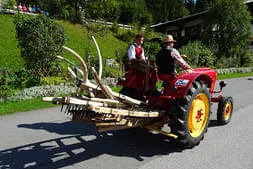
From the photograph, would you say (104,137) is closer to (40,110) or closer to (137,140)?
(137,140)

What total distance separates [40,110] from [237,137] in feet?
16.6

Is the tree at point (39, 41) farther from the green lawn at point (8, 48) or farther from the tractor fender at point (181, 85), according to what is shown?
the tractor fender at point (181, 85)

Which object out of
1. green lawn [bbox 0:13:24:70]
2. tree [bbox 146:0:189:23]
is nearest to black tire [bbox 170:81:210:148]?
green lawn [bbox 0:13:24:70]

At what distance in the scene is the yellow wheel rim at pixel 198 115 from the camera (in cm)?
474

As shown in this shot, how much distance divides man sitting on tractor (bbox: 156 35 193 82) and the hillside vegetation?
6731 millimetres

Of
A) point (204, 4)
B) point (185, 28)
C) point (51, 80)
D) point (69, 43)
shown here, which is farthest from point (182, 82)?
point (185, 28)

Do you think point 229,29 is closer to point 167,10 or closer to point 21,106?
point 21,106

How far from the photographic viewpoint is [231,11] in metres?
20.2

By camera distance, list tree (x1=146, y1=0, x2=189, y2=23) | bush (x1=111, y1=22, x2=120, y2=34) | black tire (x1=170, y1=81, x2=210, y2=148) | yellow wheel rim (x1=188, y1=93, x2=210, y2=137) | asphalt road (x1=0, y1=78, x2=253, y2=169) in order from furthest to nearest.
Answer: tree (x1=146, y1=0, x2=189, y2=23)
bush (x1=111, y1=22, x2=120, y2=34)
yellow wheel rim (x1=188, y1=93, x2=210, y2=137)
black tire (x1=170, y1=81, x2=210, y2=148)
asphalt road (x1=0, y1=78, x2=253, y2=169)

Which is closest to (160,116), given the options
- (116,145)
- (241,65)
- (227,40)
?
(116,145)

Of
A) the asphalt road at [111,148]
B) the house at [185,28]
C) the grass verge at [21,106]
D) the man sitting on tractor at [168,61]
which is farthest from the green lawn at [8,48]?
the house at [185,28]

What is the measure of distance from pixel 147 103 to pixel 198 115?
3.12 feet

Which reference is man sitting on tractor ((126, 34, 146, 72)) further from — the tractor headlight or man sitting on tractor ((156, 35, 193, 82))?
the tractor headlight

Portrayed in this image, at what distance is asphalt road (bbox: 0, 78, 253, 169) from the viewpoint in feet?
13.1
